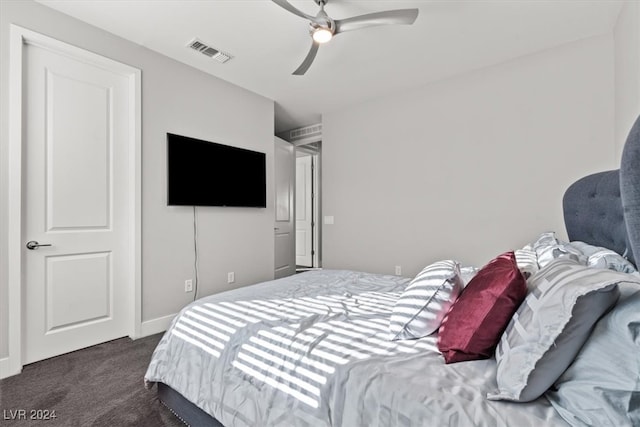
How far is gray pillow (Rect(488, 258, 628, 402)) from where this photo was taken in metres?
0.75

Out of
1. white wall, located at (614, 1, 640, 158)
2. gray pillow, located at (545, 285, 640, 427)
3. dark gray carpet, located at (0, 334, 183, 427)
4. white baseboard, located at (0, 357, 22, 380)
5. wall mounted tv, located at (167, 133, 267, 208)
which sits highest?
white wall, located at (614, 1, 640, 158)

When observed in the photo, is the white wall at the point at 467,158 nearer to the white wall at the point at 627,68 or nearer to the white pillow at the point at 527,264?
the white wall at the point at 627,68

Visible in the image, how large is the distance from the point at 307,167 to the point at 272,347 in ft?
17.4

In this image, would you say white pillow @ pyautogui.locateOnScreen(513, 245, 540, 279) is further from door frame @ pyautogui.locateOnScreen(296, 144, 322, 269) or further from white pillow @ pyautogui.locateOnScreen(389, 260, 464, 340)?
door frame @ pyautogui.locateOnScreen(296, 144, 322, 269)

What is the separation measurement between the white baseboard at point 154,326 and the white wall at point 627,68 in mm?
4078

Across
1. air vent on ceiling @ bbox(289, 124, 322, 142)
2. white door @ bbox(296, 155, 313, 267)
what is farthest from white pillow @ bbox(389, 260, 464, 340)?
white door @ bbox(296, 155, 313, 267)

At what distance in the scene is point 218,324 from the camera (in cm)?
148

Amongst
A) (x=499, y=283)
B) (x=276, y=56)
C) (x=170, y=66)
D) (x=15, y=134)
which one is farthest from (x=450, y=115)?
(x=15, y=134)

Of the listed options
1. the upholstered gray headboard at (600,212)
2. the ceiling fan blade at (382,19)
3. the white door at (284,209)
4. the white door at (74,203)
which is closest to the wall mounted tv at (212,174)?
the white door at (74,203)

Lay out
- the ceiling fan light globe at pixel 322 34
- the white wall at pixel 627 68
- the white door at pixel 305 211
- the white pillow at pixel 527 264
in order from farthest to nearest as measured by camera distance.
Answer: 1. the white door at pixel 305 211
2. the ceiling fan light globe at pixel 322 34
3. the white wall at pixel 627 68
4. the white pillow at pixel 527 264

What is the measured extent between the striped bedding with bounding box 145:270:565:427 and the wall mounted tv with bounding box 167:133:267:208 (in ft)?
5.56

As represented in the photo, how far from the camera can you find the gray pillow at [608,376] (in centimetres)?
67

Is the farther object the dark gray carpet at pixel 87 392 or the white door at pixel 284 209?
the white door at pixel 284 209

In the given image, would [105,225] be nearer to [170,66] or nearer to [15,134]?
[15,134]
